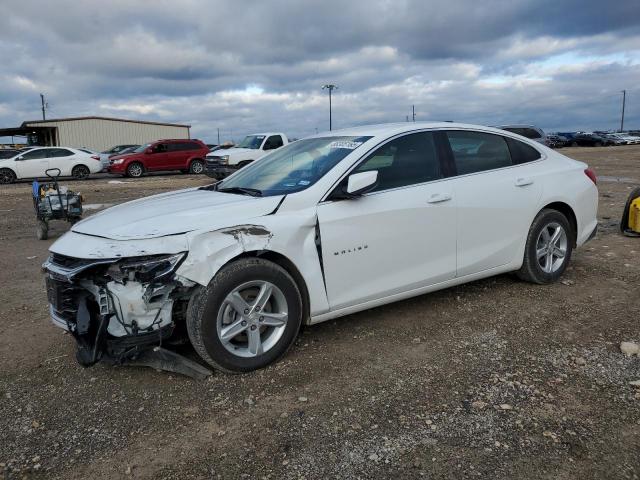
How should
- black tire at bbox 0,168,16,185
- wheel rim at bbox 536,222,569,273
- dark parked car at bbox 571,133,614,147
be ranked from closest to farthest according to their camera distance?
wheel rim at bbox 536,222,569,273, black tire at bbox 0,168,16,185, dark parked car at bbox 571,133,614,147

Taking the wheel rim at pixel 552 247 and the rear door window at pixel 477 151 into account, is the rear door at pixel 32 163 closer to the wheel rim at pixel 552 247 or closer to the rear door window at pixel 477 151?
the rear door window at pixel 477 151

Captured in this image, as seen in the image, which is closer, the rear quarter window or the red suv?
the rear quarter window

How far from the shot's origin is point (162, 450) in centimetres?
275

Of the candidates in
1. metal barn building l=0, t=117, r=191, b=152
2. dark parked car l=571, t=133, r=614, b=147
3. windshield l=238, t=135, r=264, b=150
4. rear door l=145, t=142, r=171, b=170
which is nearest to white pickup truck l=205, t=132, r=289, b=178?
Result: windshield l=238, t=135, r=264, b=150

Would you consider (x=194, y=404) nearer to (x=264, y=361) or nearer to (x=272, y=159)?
(x=264, y=361)

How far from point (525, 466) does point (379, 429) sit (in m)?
0.74

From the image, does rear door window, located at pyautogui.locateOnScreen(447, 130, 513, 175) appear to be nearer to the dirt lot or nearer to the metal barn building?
the dirt lot

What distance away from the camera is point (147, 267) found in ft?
10.3

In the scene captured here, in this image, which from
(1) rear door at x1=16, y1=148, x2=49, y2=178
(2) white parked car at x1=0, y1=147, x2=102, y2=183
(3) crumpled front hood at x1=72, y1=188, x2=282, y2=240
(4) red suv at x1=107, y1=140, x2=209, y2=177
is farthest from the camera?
(4) red suv at x1=107, y1=140, x2=209, y2=177

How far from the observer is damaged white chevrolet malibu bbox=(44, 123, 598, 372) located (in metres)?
3.22

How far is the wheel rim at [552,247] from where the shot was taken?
4.98 metres

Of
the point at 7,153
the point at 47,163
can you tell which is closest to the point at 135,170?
the point at 47,163

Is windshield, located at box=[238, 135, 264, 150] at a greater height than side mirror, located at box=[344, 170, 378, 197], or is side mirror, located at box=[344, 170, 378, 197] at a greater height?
windshield, located at box=[238, 135, 264, 150]

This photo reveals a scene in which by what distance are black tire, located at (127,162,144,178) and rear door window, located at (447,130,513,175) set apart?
2150cm
